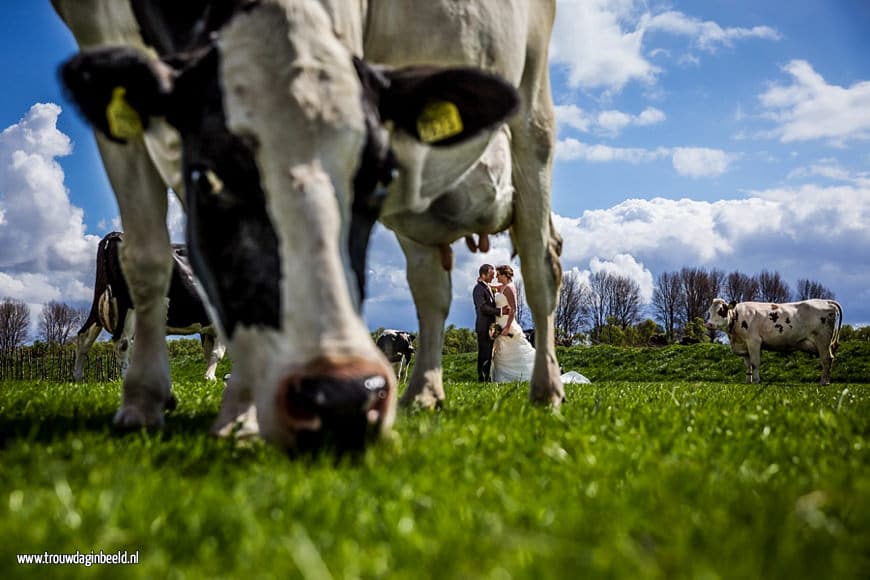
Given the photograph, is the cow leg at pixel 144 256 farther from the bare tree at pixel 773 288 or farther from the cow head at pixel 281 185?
the bare tree at pixel 773 288

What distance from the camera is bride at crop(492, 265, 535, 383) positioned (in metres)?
13.9

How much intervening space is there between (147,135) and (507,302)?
11357mm

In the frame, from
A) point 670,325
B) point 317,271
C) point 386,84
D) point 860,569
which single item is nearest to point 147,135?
point 386,84

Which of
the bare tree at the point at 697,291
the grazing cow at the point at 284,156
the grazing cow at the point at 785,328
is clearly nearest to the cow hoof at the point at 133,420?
the grazing cow at the point at 284,156

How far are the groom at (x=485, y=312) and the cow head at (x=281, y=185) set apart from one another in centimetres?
1094

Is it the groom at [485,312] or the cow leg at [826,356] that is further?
A: the cow leg at [826,356]

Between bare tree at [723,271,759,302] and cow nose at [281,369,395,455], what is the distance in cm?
7388

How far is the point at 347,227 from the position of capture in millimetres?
2494

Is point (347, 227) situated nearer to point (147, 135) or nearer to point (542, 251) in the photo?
point (147, 135)

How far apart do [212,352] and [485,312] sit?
5406 millimetres

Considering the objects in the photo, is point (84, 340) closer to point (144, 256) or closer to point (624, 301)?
point (144, 256)

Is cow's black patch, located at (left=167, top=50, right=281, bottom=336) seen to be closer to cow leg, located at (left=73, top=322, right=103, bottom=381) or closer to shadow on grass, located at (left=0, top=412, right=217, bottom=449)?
shadow on grass, located at (left=0, top=412, right=217, bottom=449)

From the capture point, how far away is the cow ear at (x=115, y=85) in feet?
8.57

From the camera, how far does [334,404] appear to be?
200cm
